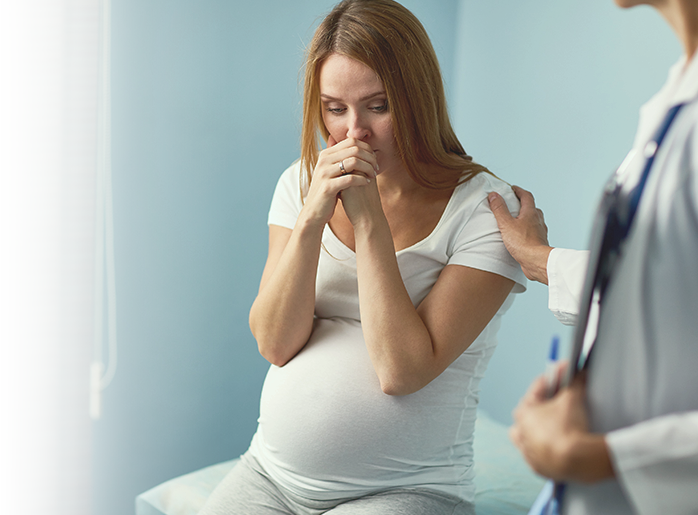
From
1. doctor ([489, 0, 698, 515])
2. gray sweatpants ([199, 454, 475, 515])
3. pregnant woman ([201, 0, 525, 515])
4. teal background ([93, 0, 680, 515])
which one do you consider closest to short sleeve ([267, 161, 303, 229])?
pregnant woman ([201, 0, 525, 515])

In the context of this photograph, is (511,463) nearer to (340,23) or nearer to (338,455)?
(338,455)

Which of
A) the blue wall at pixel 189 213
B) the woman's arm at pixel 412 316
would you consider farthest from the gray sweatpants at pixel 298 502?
the blue wall at pixel 189 213

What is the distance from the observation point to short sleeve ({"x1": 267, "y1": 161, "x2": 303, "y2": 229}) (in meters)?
1.21

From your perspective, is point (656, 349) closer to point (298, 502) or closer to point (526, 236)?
point (526, 236)

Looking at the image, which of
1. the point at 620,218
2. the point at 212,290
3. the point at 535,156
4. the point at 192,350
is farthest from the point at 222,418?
the point at 620,218

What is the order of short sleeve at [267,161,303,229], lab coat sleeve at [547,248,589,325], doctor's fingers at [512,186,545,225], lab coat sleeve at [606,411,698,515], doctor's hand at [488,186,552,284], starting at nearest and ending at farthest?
lab coat sleeve at [606,411,698,515] < lab coat sleeve at [547,248,589,325] < doctor's hand at [488,186,552,284] < doctor's fingers at [512,186,545,225] < short sleeve at [267,161,303,229]

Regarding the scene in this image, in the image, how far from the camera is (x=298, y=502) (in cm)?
105

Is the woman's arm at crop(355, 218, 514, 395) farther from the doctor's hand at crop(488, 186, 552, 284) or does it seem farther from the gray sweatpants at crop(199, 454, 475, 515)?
the gray sweatpants at crop(199, 454, 475, 515)

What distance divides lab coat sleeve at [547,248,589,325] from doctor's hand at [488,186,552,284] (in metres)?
0.04

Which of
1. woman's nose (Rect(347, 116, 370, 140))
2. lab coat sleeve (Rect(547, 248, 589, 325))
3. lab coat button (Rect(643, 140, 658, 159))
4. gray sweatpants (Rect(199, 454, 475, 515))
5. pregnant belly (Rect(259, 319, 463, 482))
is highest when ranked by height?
woman's nose (Rect(347, 116, 370, 140))

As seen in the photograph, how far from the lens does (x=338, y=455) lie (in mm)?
984

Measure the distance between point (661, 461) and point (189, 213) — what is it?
67.6 inches

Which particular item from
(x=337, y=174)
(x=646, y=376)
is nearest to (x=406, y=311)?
(x=337, y=174)

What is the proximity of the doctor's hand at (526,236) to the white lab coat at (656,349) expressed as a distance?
50 centimetres
